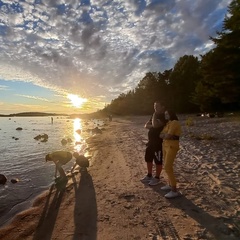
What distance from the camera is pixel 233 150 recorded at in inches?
465

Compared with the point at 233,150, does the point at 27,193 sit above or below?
below

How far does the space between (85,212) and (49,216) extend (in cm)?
104

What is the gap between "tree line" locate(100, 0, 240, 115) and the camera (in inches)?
1069

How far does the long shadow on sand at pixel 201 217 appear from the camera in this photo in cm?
471

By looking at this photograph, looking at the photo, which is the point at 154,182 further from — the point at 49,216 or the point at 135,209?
the point at 49,216

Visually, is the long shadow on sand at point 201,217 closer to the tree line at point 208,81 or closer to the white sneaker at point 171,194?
the white sneaker at point 171,194

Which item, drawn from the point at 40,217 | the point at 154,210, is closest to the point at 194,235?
the point at 154,210

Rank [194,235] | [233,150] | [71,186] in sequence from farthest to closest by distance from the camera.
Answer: [233,150], [71,186], [194,235]

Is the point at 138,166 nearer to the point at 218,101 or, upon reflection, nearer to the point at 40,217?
the point at 40,217

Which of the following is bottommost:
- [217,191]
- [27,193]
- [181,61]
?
[27,193]

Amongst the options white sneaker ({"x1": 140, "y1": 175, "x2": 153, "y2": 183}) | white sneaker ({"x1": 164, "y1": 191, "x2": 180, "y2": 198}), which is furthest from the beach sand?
white sneaker ({"x1": 140, "y1": 175, "x2": 153, "y2": 183})

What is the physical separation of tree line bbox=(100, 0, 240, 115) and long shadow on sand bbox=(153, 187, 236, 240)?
9.08 feet

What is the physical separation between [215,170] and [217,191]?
218cm

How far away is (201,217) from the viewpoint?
210 inches
